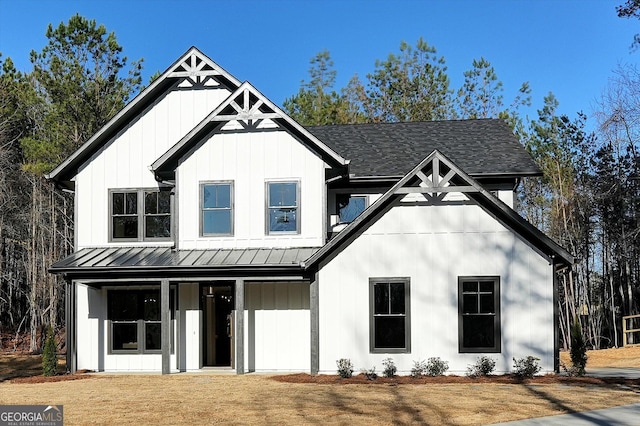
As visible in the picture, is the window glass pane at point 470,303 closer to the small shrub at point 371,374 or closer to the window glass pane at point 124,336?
the small shrub at point 371,374

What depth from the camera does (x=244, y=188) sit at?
19.8 meters

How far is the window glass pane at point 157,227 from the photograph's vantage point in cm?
2091

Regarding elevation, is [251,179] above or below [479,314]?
above

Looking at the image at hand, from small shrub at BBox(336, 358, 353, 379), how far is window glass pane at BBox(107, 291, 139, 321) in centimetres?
605

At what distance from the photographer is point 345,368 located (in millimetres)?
17844

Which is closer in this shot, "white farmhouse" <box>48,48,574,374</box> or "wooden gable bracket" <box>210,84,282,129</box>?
"white farmhouse" <box>48,48,574,374</box>

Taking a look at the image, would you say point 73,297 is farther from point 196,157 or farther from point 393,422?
point 393,422

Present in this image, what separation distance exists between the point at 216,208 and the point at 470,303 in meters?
6.99

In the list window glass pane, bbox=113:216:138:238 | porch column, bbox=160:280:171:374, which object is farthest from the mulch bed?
window glass pane, bbox=113:216:138:238

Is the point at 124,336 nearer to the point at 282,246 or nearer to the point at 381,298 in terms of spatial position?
the point at 282,246

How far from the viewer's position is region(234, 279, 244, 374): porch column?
18641 mm

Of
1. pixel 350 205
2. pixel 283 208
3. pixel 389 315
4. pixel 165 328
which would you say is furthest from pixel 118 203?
pixel 389 315

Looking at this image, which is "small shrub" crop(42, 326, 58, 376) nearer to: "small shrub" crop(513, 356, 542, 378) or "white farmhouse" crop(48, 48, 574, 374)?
"white farmhouse" crop(48, 48, 574, 374)

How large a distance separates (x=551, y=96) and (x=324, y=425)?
3123cm
